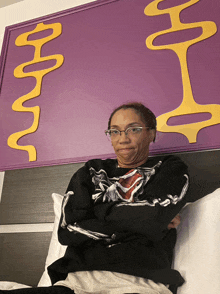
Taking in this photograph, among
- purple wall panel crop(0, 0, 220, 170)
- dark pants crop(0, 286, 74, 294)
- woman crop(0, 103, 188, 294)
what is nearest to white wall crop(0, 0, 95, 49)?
purple wall panel crop(0, 0, 220, 170)

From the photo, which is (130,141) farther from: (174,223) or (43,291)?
(43,291)

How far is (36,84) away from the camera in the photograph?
198 cm

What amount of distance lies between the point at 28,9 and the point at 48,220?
1764 millimetres

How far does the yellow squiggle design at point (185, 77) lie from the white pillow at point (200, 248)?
51cm

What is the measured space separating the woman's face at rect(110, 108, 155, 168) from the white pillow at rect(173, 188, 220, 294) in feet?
1.03

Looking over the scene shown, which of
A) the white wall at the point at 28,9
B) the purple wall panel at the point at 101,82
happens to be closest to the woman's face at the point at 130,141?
the purple wall panel at the point at 101,82

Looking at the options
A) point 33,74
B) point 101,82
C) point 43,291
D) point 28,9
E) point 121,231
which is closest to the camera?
point 43,291

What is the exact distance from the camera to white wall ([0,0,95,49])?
2.17 meters

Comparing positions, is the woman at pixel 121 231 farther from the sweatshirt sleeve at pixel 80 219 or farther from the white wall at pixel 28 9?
the white wall at pixel 28 9

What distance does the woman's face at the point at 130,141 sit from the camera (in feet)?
3.99

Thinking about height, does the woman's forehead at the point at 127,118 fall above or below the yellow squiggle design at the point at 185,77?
below

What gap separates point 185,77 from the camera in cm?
157

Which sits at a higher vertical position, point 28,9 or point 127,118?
point 28,9

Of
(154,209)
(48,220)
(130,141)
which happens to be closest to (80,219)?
(154,209)
